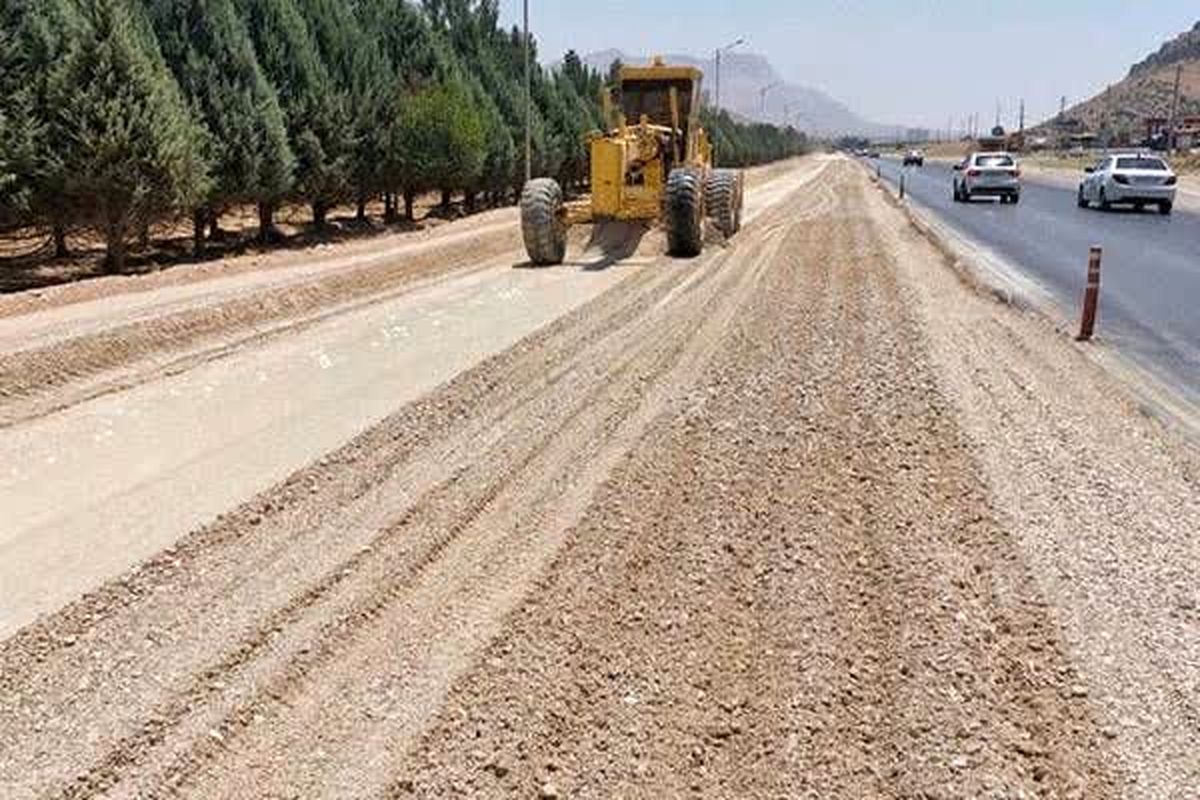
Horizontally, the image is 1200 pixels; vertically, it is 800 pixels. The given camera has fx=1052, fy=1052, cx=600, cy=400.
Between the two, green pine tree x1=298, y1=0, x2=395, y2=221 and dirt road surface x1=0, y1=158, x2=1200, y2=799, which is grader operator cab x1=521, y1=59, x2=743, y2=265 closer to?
dirt road surface x1=0, y1=158, x2=1200, y2=799

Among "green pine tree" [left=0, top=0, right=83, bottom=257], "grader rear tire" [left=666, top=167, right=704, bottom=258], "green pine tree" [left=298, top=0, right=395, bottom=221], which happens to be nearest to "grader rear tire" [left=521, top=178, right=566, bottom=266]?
"grader rear tire" [left=666, top=167, right=704, bottom=258]

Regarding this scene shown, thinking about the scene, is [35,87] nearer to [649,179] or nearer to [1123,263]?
[649,179]

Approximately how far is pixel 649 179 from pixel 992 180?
20.5 metres

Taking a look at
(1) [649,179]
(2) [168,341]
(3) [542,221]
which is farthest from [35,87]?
(1) [649,179]

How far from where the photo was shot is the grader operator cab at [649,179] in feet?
Answer: 54.3

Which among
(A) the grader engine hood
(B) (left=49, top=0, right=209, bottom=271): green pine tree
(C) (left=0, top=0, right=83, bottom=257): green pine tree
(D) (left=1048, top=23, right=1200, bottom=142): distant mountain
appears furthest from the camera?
(D) (left=1048, top=23, right=1200, bottom=142): distant mountain

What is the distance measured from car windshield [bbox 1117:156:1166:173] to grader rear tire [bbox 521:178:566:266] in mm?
20858

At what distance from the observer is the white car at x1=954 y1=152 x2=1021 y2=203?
34438 millimetres

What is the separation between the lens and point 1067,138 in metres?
153

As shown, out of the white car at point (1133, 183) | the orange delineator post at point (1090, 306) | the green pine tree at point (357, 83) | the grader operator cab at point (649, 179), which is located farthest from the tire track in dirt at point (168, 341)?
the white car at point (1133, 183)

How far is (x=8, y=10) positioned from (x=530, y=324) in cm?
1080

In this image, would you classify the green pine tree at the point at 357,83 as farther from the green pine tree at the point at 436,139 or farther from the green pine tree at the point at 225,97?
the green pine tree at the point at 225,97

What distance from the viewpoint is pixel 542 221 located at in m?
16.4

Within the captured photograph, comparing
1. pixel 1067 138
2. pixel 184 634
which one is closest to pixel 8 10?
pixel 184 634
